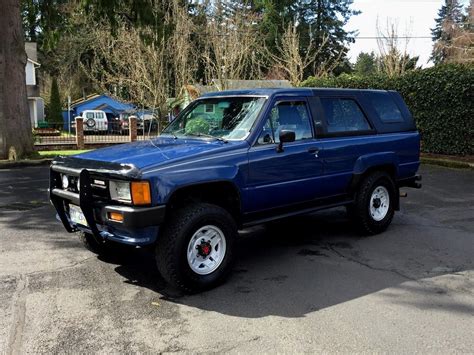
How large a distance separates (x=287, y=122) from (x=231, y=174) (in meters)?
1.20

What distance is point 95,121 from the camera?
1478 inches

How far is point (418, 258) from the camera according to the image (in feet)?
18.5

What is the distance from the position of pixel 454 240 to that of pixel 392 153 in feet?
4.66

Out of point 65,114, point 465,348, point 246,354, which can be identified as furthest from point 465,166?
point 65,114

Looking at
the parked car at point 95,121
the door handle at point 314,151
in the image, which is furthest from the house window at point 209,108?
the parked car at point 95,121

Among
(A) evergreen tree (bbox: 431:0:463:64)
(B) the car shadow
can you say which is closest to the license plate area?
(B) the car shadow

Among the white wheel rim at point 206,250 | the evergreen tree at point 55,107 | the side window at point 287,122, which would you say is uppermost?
the evergreen tree at point 55,107

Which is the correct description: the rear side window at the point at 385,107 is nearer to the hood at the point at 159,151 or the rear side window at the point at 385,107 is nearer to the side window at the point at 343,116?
the side window at the point at 343,116

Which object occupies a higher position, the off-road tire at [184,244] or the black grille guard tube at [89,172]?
the black grille guard tube at [89,172]

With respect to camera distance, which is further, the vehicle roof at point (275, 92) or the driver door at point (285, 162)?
the vehicle roof at point (275, 92)

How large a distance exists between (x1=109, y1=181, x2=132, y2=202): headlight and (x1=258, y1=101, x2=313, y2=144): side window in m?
1.61

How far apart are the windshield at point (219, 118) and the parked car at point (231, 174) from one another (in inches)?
0.7

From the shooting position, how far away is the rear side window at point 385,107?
6.94 m

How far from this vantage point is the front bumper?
14.0ft
